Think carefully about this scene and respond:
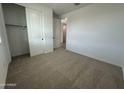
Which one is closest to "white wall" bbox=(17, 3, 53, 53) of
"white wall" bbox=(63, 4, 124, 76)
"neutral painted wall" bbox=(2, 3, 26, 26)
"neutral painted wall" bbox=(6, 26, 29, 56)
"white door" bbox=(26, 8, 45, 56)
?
"white door" bbox=(26, 8, 45, 56)

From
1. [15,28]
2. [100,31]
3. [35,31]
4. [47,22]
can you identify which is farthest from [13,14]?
[100,31]

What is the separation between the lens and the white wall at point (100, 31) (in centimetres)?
→ 215

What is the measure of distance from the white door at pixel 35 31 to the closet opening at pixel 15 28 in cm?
61

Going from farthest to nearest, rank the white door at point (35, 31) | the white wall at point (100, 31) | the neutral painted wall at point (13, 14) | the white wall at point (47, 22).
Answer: the white wall at point (47, 22), the white door at point (35, 31), the neutral painted wall at point (13, 14), the white wall at point (100, 31)

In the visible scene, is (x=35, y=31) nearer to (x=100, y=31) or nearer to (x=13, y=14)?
(x=13, y=14)

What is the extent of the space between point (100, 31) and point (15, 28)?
148 inches

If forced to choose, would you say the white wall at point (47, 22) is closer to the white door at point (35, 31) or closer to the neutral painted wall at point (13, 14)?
the white door at point (35, 31)

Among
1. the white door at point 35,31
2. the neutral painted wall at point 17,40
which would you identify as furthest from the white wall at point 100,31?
the neutral painted wall at point 17,40

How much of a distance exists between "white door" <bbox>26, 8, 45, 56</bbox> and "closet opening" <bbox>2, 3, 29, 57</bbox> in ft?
2.01

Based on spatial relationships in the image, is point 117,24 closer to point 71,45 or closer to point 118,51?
point 118,51

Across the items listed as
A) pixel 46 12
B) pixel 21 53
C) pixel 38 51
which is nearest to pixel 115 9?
pixel 46 12

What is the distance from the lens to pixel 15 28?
281 centimetres

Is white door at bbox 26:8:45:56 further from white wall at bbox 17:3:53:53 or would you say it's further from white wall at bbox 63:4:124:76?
white wall at bbox 63:4:124:76

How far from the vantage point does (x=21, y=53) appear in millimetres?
3139
